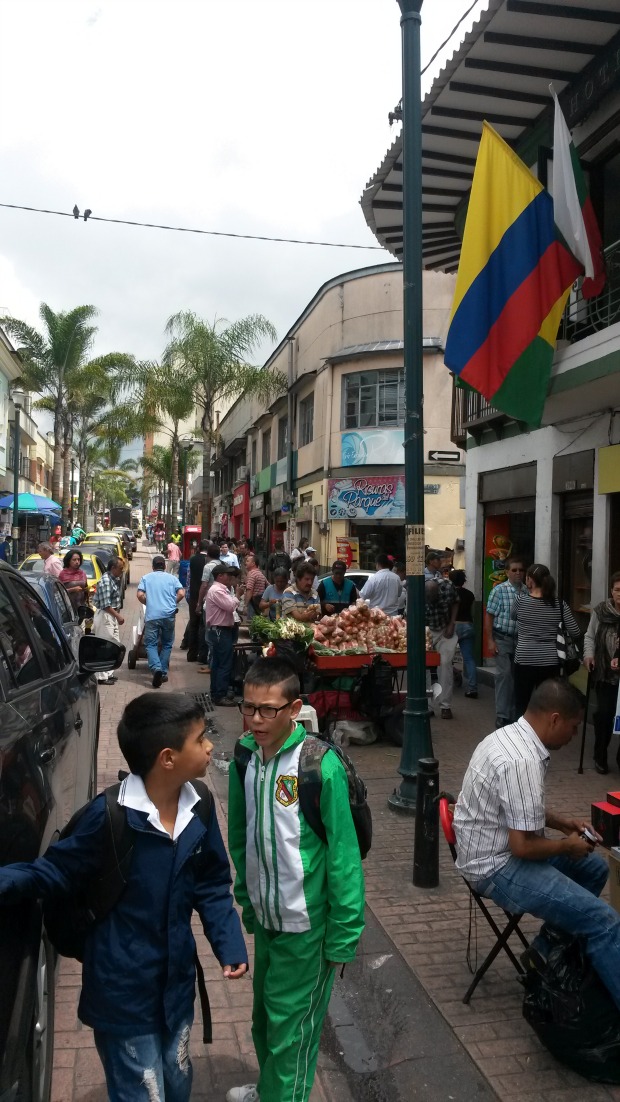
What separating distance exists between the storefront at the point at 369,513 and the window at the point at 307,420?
3.65 metres

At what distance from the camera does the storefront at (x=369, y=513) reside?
23000 mm

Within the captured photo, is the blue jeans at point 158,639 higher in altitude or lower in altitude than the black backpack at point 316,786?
lower

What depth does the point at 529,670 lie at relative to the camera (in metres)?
7.88

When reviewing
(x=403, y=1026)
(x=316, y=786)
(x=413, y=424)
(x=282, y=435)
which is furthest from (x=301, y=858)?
(x=282, y=435)

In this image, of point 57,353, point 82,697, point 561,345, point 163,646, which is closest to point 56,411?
point 57,353

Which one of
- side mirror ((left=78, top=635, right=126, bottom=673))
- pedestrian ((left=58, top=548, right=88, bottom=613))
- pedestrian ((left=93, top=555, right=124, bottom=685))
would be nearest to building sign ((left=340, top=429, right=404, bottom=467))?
pedestrian ((left=58, top=548, right=88, bottom=613))

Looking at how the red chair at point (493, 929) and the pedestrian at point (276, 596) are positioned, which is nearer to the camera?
the red chair at point (493, 929)

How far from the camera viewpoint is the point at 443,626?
9.99 m

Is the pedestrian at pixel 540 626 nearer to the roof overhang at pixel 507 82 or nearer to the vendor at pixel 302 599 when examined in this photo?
the vendor at pixel 302 599

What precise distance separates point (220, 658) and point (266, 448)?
2586 cm

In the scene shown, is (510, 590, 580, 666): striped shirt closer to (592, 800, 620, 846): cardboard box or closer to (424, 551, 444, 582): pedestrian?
(424, 551, 444, 582): pedestrian

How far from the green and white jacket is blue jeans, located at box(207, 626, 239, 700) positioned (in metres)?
7.64

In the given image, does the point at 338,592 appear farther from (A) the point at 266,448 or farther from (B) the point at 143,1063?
(A) the point at 266,448

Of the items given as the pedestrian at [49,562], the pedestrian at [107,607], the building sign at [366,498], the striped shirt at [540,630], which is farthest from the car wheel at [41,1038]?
the building sign at [366,498]
